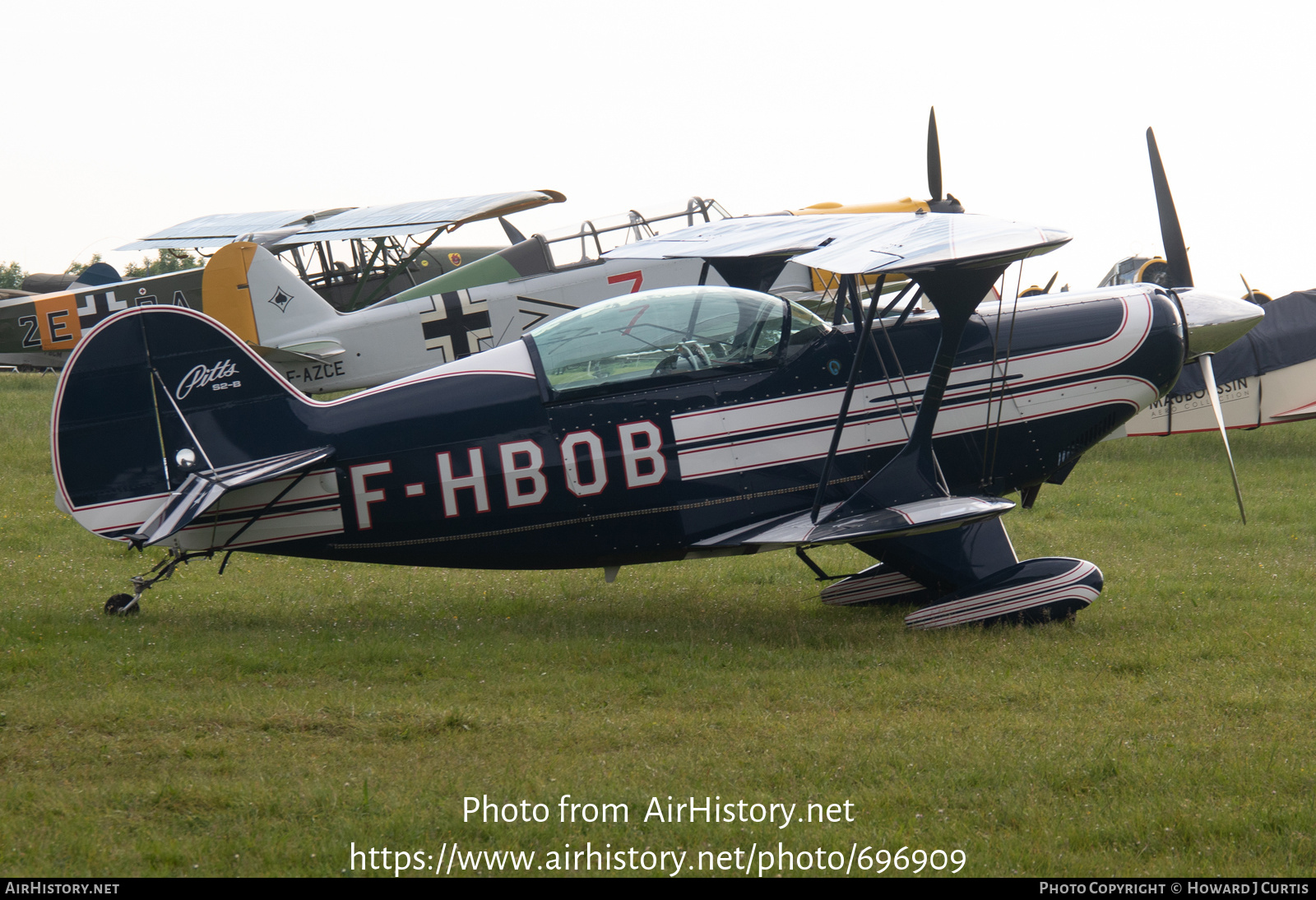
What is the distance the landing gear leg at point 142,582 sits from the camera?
7158mm

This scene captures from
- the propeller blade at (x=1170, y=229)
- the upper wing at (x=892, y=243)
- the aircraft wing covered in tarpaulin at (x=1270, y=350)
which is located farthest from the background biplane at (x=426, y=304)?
the aircraft wing covered in tarpaulin at (x=1270, y=350)

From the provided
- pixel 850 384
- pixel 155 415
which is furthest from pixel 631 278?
pixel 155 415

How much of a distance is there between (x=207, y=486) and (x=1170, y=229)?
833 cm

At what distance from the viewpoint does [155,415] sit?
7.11 meters

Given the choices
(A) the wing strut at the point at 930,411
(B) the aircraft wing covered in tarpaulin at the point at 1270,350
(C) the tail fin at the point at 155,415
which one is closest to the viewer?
(A) the wing strut at the point at 930,411

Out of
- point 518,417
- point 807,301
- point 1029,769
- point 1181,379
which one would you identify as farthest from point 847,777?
point 1181,379

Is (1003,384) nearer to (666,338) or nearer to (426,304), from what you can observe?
(666,338)

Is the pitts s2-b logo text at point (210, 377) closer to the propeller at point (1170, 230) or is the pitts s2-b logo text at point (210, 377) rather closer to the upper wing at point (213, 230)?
the propeller at point (1170, 230)

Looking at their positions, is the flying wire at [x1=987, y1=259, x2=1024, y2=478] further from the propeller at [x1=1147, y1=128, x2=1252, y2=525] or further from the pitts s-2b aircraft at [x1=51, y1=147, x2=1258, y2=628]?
the propeller at [x1=1147, y1=128, x2=1252, y2=525]

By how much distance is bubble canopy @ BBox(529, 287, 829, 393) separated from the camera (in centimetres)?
732

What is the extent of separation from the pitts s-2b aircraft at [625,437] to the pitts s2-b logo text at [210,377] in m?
0.01

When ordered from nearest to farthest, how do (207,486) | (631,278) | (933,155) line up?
(207,486) → (933,155) → (631,278)

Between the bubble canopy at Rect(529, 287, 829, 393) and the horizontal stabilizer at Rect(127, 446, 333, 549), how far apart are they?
5.60 ft

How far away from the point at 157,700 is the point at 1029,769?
4.39 m
